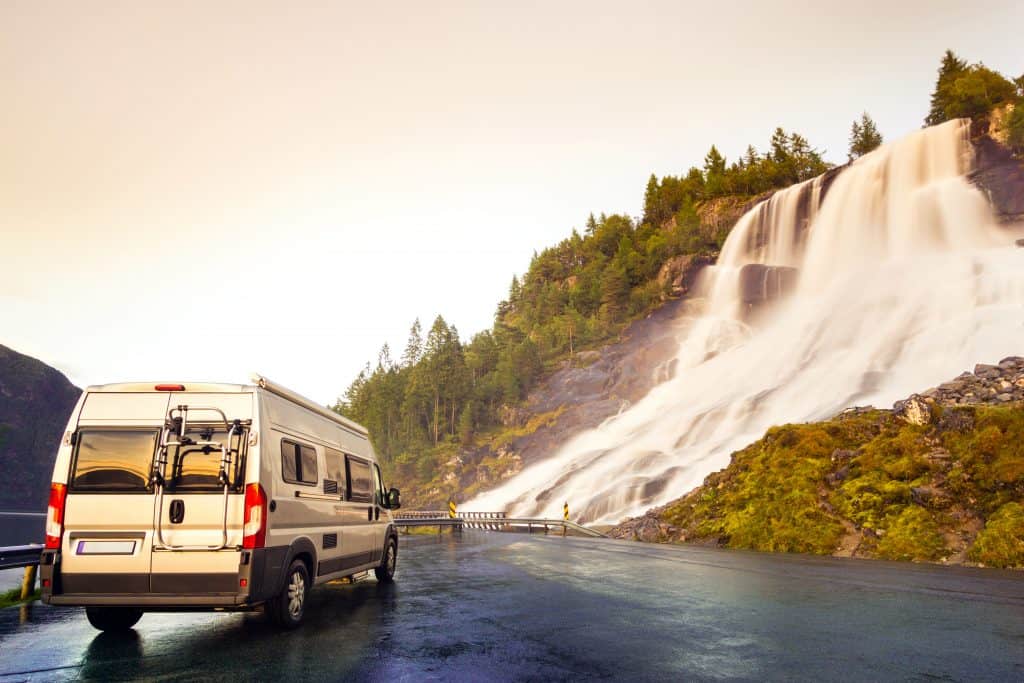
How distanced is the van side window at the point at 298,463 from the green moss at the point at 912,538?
1598 centimetres

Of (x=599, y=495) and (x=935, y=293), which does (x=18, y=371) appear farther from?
(x=935, y=293)

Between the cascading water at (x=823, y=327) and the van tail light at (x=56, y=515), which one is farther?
the cascading water at (x=823, y=327)

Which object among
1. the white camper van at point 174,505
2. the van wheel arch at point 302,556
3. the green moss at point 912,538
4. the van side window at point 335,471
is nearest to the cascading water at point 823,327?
the green moss at point 912,538

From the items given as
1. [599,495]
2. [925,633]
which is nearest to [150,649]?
[925,633]

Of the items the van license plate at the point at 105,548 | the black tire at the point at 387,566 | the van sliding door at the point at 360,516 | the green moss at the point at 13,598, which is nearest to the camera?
the van license plate at the point at 105,548

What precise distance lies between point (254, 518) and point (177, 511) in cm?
84

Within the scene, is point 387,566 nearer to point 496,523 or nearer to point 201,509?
point 201,509

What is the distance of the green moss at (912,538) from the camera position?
16.2m

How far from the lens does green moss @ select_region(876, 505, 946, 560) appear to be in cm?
1619

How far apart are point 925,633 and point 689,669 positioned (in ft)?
11.9

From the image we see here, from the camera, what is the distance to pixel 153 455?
6961mm

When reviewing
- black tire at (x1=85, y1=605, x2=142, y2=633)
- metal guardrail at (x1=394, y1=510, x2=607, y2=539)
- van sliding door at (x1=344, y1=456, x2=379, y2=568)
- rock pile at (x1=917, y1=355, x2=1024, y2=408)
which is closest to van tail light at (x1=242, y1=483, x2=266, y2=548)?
black tire at (x1=85, y1=605, x2=142, y2=633)

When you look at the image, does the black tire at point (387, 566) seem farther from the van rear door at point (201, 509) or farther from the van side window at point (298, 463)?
the van rear door at point (201, 509)

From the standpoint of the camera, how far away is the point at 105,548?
6.69m
